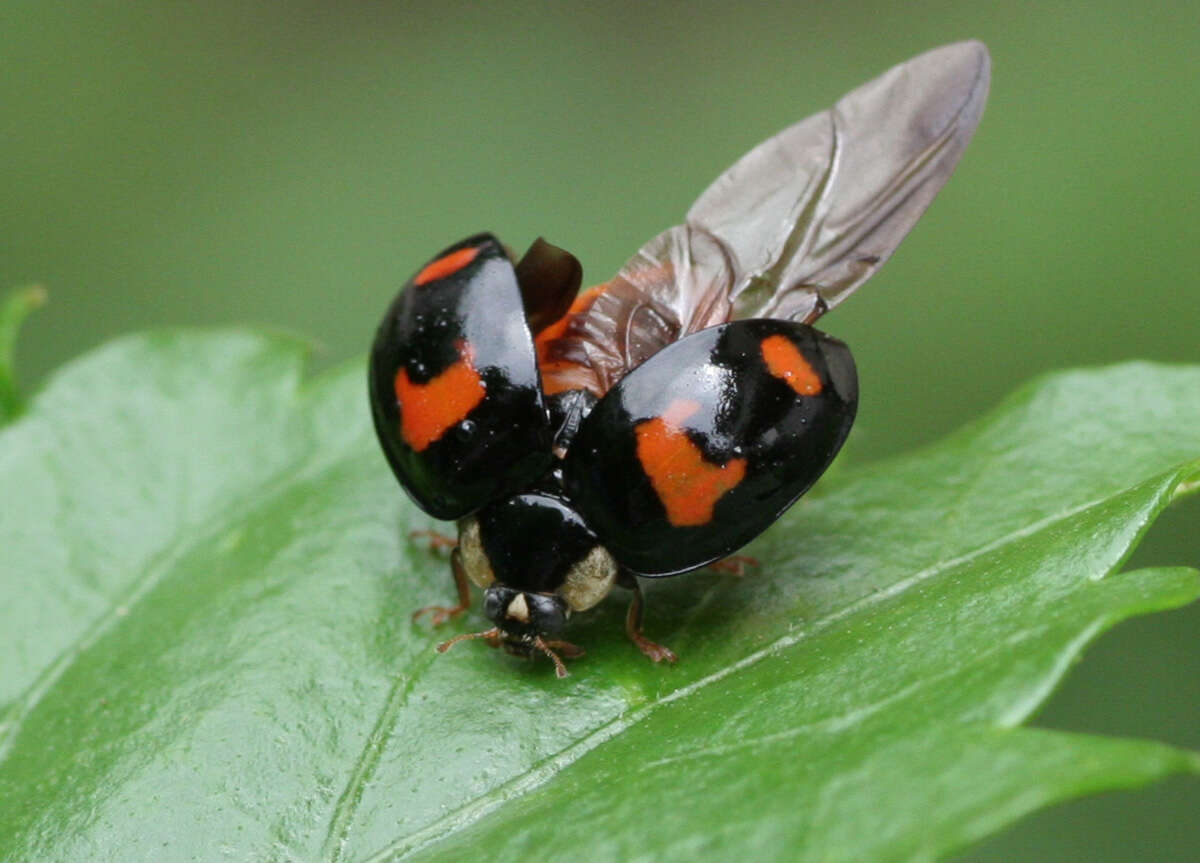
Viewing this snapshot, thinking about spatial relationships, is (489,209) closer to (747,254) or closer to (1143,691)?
(1143,691)

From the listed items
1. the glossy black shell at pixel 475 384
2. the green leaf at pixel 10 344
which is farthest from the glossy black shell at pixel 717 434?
the green leaf at pixel 10 344

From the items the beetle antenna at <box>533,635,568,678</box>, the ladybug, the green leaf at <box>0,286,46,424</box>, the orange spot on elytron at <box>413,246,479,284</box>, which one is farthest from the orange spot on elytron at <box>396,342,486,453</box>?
the green leaf at <box>0,286,46,424</box>

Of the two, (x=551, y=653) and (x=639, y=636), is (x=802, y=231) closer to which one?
(x=639, y=636)

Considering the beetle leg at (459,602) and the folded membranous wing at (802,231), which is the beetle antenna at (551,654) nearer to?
the beetle leg at (459,602)

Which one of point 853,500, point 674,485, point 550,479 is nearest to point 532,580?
point 550,479

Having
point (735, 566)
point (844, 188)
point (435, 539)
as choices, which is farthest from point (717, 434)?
point (435, 539)

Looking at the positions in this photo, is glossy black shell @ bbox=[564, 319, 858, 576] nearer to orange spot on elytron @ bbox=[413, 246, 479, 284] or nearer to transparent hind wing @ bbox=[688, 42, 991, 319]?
transparent hind wing @ bbox=[688, 42, 991, 319]
